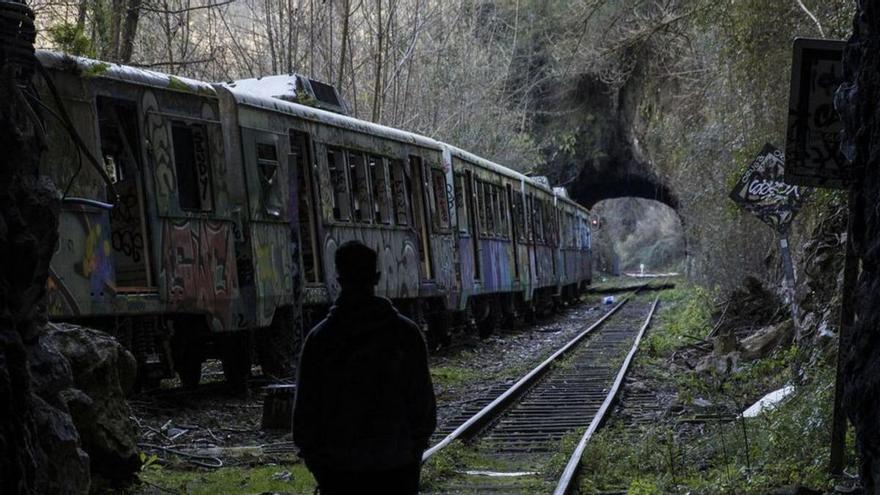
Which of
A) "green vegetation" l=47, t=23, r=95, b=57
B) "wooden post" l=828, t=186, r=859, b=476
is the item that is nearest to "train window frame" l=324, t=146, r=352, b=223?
"green vegetation" l=47, t=23, r=95, b=57

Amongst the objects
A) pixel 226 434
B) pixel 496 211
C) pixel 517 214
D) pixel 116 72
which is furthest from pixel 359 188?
pixel 517 214

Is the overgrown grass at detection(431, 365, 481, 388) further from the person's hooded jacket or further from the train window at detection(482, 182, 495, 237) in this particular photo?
the person's hooded jacket

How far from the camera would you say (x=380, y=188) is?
16.4 metres

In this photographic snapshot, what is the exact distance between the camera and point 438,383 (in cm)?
1484

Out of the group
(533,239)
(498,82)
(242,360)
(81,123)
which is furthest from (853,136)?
(498,82)

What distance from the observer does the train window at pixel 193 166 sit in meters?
11.7

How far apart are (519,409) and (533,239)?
16.1 m

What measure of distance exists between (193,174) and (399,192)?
573cm

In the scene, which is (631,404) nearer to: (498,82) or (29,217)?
(29,217)

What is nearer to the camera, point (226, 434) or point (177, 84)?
point (226, 434)

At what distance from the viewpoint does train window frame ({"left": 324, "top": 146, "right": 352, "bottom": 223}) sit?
1459cm

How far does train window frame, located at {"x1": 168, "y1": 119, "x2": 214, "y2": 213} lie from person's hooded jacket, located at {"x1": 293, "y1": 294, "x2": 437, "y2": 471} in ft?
25.4

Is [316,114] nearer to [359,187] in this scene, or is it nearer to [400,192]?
[359,187]

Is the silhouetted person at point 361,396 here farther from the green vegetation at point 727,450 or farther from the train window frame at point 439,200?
the train window frame at point 439,200
